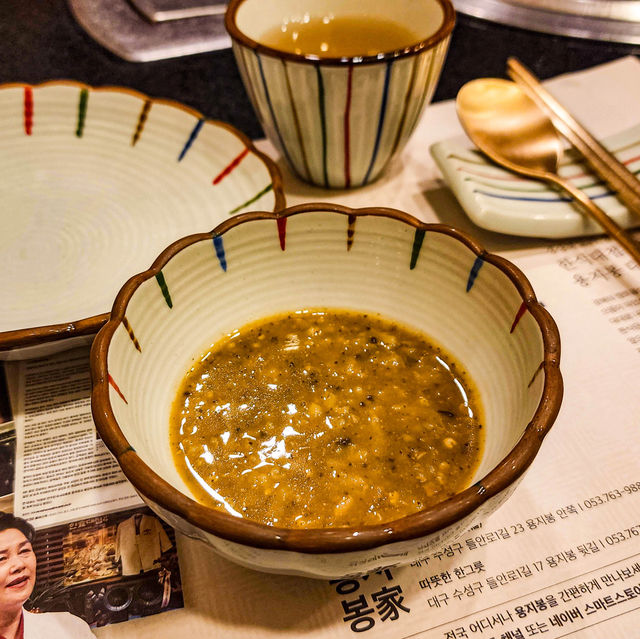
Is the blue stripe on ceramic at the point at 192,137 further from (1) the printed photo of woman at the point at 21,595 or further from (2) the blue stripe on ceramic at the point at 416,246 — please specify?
(1) the printed photo of woman at the point at 21,595

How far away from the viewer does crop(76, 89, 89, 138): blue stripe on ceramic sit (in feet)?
4.39

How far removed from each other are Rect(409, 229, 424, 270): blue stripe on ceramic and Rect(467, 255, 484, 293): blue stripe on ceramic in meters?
0.09

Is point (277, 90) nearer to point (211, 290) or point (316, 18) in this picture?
point (316, 18)

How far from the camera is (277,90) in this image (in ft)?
3.74

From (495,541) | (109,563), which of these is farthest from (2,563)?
(495,541)

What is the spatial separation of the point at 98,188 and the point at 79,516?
0.72 m

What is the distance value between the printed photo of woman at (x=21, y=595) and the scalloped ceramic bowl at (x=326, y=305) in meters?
0.21

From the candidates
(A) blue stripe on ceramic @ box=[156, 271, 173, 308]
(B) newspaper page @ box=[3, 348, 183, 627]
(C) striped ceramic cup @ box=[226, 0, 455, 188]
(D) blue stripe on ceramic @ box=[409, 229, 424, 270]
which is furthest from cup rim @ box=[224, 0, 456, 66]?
(B) newspaper page @ box=[3, 348, 183, 627]

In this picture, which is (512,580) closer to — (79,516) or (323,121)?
(79,516)

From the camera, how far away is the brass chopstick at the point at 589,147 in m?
1.17

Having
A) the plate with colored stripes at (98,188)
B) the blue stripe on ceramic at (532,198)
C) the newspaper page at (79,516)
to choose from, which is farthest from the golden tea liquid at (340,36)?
the newspaper page at (79,516)

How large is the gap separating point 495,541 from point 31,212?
105 centimetres

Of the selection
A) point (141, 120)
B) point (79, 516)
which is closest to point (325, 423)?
point (79, 516)

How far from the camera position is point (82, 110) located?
4.40 ft
